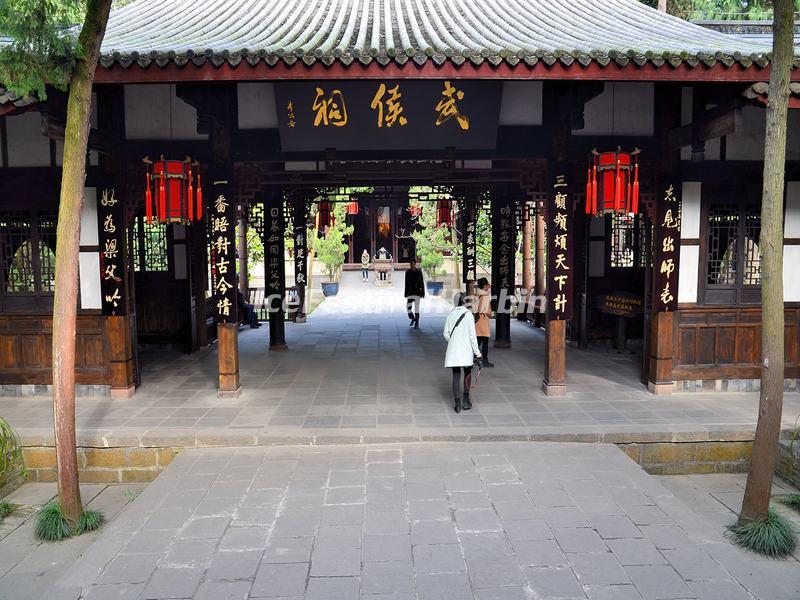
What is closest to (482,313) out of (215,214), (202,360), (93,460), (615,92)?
(615,92)

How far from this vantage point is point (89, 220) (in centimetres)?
754

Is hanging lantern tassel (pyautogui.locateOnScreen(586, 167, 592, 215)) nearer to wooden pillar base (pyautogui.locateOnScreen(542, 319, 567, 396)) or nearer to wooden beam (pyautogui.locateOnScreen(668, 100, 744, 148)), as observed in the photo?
wooden beam (pyautogui.locateOnScreen(668, 100, 744, 148))

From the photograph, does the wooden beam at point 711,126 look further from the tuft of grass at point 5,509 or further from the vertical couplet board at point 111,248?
the tuft of grass at point 5,509

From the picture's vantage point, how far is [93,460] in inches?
238

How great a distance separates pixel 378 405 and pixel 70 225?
12.8 feet

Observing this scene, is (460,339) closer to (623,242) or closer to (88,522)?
(88,522)

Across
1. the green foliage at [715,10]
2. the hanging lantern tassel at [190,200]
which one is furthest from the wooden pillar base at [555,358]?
the green foliage at [715,10]

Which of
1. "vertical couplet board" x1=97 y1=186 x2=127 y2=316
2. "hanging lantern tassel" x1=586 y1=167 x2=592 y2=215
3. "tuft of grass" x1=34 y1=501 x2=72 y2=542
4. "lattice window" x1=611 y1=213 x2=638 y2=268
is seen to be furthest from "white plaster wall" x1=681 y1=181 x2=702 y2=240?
"tuft of grass" x1=34 y1=501 x2=72 y2=542

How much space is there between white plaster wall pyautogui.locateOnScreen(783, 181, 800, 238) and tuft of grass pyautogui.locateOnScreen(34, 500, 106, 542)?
8660 millimetres

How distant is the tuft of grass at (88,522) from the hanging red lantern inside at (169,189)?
135 inches

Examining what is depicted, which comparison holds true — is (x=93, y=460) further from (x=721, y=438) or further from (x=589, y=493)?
(x=721, y=438)

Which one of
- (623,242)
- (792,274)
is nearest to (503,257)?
(623,242)

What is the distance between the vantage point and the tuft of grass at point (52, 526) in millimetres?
4805

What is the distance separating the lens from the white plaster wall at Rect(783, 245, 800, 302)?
7684mm
